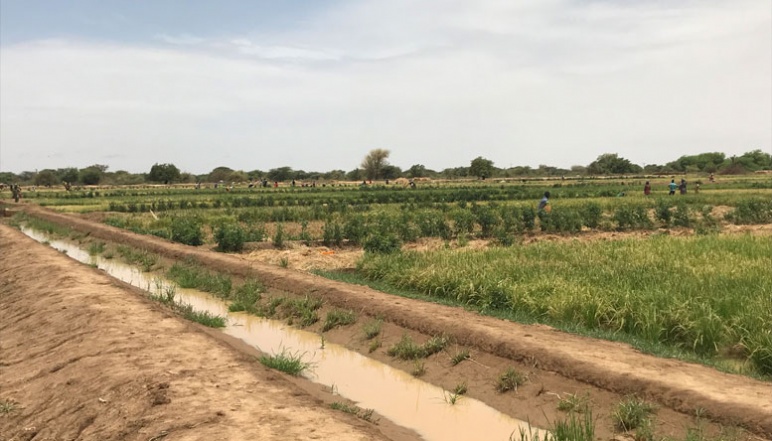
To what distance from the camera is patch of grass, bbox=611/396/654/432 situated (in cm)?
542

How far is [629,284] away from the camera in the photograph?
31.8 ft

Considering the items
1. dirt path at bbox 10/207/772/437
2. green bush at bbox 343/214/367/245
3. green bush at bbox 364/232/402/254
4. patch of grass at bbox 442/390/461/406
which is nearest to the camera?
dirt path at bbox 10/207/772/437

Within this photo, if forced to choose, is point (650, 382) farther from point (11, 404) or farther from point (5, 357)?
point (5, 357)

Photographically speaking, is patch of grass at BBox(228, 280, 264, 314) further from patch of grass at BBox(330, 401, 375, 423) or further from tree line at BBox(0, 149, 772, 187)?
tree line at BBox(0, 149, 772, 187)

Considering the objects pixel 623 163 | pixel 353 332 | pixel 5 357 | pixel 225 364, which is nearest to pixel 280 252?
pixel 353 332

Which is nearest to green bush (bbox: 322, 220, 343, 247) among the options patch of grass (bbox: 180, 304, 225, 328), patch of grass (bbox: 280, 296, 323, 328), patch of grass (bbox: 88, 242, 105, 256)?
patch of grass (bbox: 88, 242, 105, 256)

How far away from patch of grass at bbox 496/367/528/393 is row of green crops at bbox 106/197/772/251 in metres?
10.4

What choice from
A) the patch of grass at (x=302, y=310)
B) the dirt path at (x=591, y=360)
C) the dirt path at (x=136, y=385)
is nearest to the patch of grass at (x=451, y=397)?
the dirt path at (x=591, y=360)

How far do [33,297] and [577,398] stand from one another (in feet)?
33.3

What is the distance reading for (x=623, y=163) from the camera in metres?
123

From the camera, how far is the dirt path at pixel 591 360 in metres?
5.34

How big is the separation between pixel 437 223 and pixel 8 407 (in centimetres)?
1668

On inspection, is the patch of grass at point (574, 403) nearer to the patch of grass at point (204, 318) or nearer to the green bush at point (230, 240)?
the patch of grass at point (204, 318)

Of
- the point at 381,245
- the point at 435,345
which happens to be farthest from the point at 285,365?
the point at 381,245
